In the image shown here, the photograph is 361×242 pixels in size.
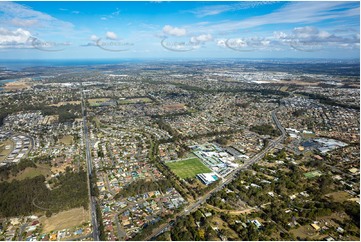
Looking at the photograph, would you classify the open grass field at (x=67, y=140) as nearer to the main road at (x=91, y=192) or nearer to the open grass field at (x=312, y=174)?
the main road at (x=91, y=192)

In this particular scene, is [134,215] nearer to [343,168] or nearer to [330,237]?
[330,237]

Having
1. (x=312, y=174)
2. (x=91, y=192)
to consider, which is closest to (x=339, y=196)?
(x=312, y=174)

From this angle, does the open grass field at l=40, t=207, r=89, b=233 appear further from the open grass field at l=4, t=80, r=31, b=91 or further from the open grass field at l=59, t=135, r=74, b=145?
the open grass field at l=4, t=80, r=31, b=91

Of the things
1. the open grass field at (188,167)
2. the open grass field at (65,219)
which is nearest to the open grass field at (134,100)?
the open grass field at (188,167)

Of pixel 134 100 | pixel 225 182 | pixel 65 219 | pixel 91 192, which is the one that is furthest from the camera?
pixel 134 100

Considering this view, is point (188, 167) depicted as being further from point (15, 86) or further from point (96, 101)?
point (15, 86)

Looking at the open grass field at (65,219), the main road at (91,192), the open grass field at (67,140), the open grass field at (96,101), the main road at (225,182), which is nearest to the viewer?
the main road at (91,192)
